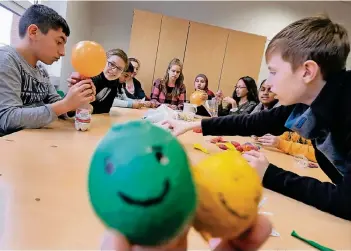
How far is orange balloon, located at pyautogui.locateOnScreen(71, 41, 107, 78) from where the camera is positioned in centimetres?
86

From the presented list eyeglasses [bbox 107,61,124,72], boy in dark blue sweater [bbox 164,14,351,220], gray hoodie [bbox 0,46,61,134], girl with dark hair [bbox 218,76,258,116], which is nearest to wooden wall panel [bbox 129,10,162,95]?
girl with dark hair [bbox 218,76,258,116]

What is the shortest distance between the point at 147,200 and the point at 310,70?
58 centimetres

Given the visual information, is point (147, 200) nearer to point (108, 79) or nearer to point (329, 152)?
point (329, 152)

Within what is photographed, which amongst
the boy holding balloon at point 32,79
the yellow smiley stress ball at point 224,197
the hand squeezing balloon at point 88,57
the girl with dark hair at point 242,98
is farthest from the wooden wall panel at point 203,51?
the yellow smiley stress ball at point 224,197

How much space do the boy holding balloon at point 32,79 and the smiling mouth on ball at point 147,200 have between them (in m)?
0.84

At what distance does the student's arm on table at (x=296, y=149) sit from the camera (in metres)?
1.11

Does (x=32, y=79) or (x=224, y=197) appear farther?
(x=32, y=79)

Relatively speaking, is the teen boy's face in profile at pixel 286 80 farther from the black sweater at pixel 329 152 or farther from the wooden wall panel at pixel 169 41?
the wooden wall panel at pixel 169 41

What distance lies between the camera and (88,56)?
86 centimetres

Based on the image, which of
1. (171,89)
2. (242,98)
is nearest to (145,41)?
(171,89)

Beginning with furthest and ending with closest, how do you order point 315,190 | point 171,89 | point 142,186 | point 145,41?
point 145,41, point 171,89, point 315,190, point 142,186

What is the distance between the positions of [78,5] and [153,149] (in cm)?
346

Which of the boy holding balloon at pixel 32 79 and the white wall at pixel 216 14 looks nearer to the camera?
the boy holding balloon at pixel 32 79

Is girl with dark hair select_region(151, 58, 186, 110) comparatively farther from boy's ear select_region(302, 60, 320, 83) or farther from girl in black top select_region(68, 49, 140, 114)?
boy's ear select_region(302, 60, 320, 83)
